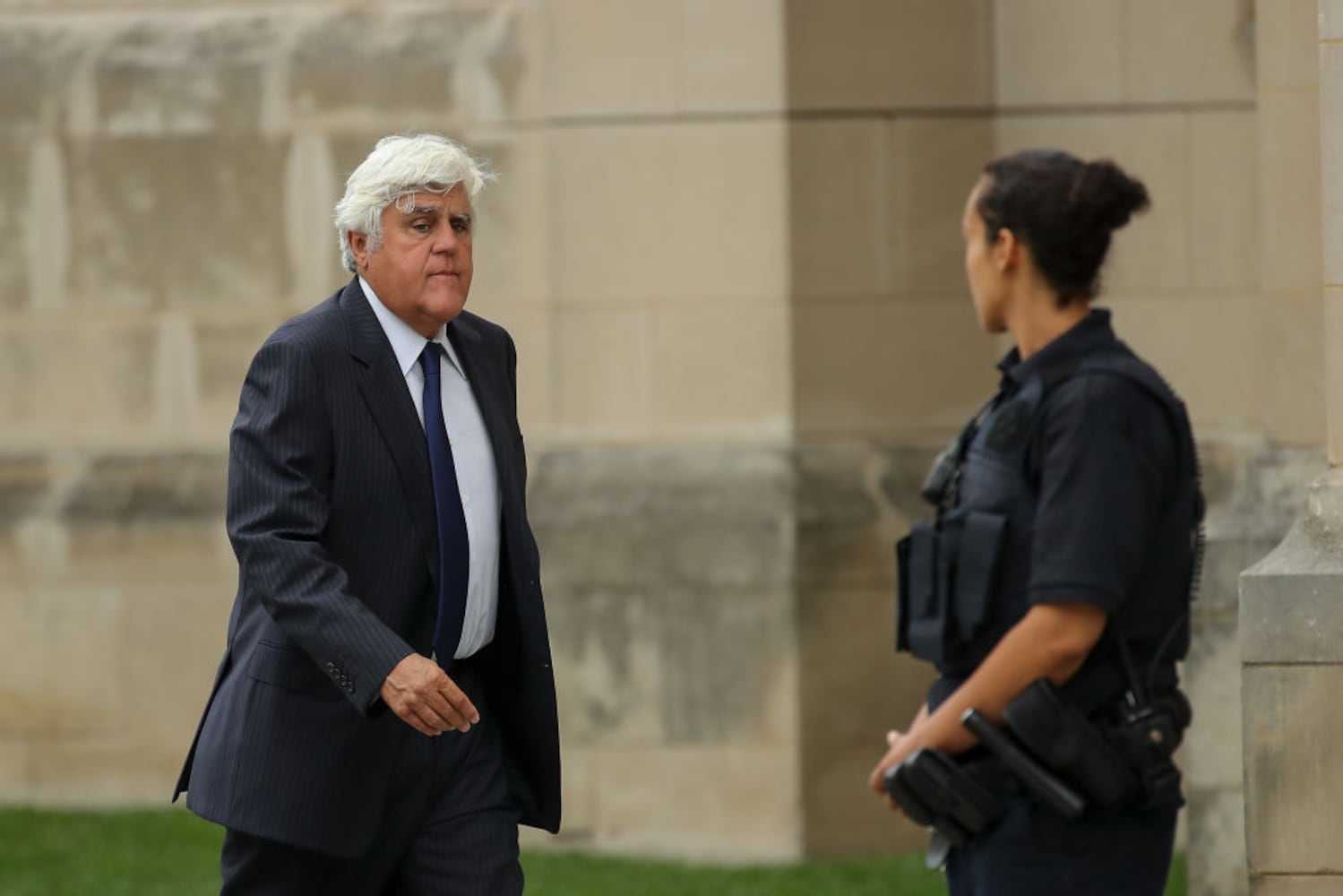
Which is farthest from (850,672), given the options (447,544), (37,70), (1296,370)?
(37,70)

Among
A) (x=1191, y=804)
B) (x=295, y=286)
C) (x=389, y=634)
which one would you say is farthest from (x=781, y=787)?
(x=389, y=634)

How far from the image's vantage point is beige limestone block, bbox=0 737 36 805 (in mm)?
7441

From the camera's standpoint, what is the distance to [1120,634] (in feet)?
10.4

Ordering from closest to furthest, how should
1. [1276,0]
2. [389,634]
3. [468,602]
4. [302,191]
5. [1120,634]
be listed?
[1120,634], [389,634], [468,602], [1276,0], [302,191]

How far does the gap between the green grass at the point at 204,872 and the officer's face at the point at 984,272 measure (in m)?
3.34

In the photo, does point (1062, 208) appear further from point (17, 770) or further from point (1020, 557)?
point (17, 770)

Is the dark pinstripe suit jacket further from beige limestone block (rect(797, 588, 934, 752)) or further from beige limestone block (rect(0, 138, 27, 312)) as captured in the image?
beige limestone block (rect(0, 138, 27, 312))

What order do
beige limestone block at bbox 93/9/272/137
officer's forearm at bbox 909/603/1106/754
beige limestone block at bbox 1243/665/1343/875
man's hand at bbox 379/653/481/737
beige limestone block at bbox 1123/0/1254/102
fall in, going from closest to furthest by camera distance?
officer's forearm at bbox 909/603/1106/754
man's hand at bbox 379/653/481/737
beige limestone block at bbox 1243/665/1343/875
beige limestone block at bbox 1123/0/1254/102
beige limestone block at bbox 93/9/272/137

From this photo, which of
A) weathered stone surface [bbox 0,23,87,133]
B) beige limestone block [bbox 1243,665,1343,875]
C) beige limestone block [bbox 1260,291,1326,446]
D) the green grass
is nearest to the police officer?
beige limestone block [bbox 1243,665,1343,875]

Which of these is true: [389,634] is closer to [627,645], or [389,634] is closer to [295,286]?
[627,645]

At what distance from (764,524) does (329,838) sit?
10.4 ft

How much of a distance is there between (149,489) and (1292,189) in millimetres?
3899

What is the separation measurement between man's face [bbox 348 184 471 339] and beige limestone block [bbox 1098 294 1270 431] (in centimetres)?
342

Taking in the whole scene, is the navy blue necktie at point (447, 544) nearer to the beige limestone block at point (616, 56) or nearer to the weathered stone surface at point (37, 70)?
the beige limestone block at point (616, 56)
